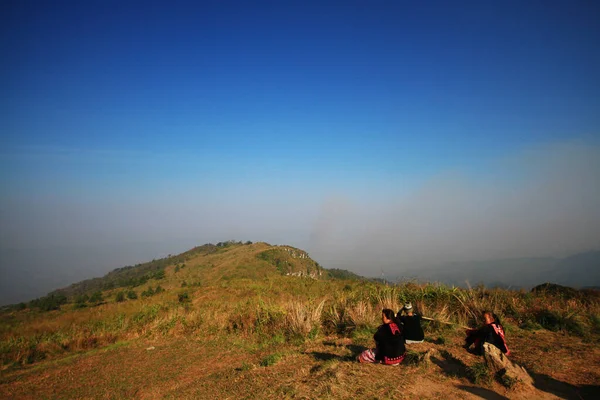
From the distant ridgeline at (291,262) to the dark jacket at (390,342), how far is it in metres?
36.9

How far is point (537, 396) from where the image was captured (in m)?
5.20

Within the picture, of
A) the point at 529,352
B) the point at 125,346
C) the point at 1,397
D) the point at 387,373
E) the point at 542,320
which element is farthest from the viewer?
the point at 125,346

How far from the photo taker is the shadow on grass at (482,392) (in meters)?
5.13

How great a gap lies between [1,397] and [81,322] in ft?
30.5

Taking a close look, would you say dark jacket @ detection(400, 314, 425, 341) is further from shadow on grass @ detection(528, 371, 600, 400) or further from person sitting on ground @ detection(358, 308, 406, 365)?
shadow on grass @ detection(528, 371, 600, 400)

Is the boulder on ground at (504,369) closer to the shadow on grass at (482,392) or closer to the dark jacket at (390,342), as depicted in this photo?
the shadow on grass at (482,392)

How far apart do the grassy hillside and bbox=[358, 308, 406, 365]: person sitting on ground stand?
0.31 metres

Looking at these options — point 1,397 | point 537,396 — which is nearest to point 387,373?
point 537,396

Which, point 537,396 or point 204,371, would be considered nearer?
point 537,396

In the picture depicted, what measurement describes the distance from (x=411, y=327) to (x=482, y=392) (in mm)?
2104

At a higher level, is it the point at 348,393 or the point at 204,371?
the point at 348,393

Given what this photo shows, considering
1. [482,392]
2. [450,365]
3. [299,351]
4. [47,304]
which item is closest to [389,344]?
[450,365]

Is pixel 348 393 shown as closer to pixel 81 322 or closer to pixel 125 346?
pixel 125 346

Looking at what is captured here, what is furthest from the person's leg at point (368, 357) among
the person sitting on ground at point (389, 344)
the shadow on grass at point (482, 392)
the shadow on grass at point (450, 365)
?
the shadow on grass at point (482, 392)
